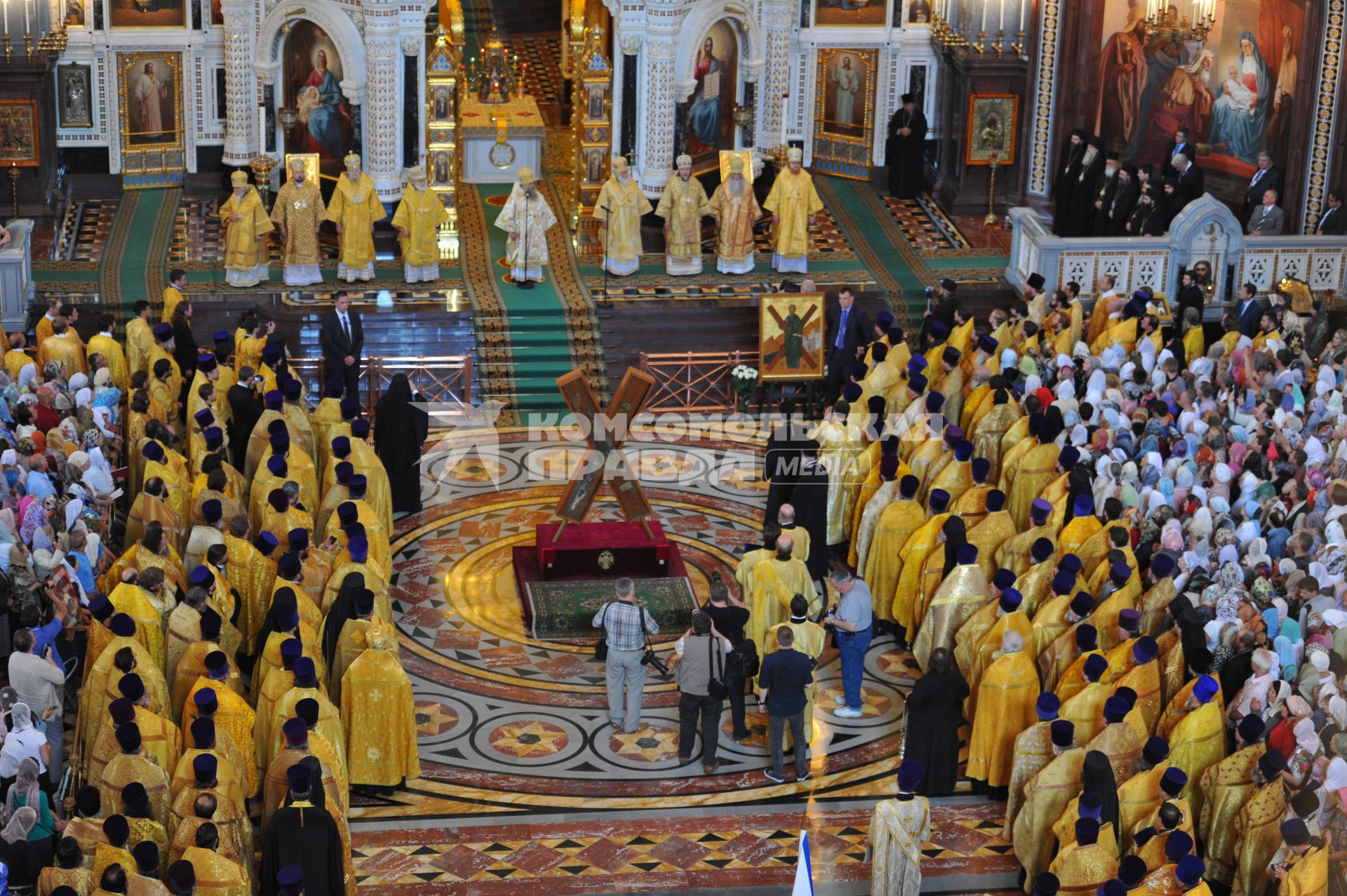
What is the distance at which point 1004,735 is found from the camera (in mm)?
14531

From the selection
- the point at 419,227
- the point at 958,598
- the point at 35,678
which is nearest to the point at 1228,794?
the point at 958,598

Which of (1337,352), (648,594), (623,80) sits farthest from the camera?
(623,80)

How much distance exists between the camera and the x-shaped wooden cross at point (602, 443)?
17.2m

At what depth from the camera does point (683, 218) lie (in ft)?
77.8

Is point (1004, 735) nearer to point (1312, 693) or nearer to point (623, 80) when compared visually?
point (1312, 693)

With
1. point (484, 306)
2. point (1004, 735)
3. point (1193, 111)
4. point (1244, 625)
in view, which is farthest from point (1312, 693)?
point (1193, 111)

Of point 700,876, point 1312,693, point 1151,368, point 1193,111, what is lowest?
point 700,876

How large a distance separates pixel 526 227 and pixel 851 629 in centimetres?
904

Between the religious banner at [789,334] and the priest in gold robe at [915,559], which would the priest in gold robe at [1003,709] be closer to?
the priest in gold robe at [915,559]

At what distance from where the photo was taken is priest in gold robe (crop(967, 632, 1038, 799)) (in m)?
14.4

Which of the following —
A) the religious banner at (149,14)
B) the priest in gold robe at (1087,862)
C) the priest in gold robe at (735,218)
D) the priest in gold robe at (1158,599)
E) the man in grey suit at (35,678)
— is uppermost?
the religious banner at (149,14)

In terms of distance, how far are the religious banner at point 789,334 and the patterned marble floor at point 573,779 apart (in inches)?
130

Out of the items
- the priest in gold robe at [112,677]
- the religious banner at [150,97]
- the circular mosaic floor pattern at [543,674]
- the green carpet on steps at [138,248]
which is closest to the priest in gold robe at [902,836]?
the circular mosaic floor pattern at [543,674]

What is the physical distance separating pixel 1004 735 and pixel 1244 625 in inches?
68.9
